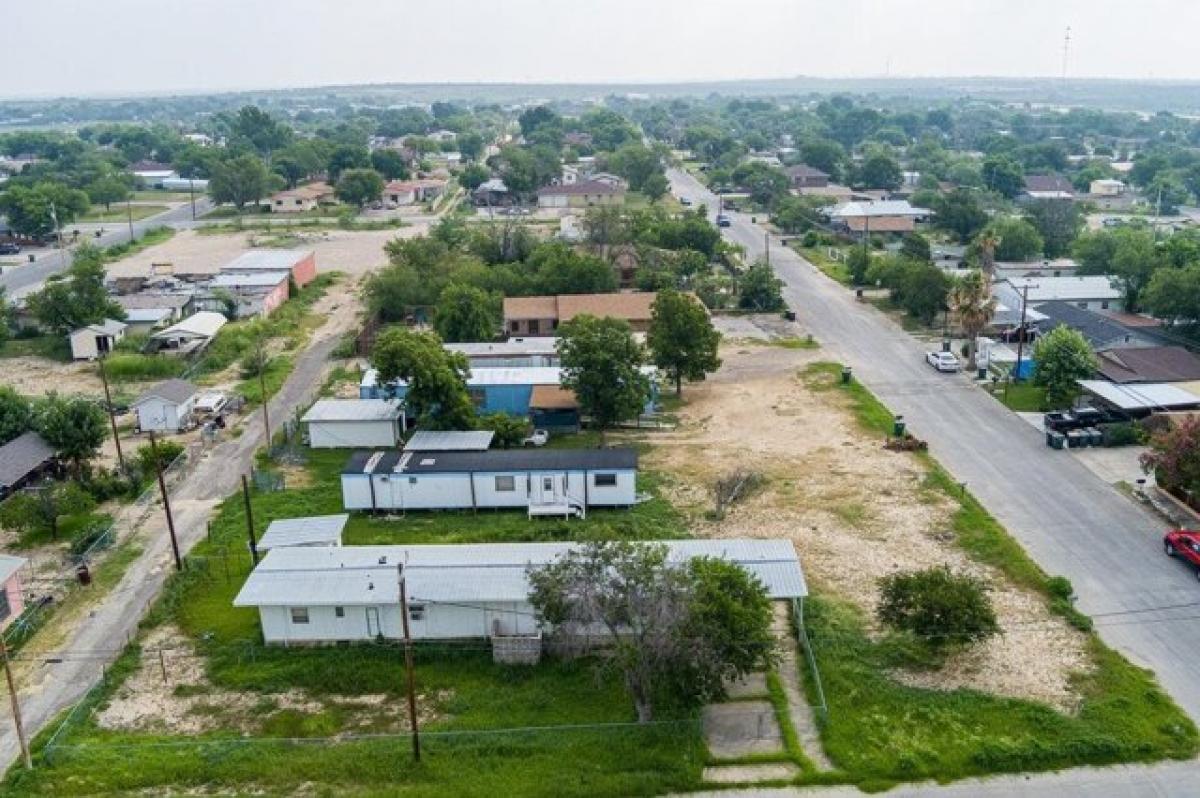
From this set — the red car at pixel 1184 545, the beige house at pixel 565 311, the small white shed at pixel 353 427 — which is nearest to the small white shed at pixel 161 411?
the small white shed at pixel 353 427

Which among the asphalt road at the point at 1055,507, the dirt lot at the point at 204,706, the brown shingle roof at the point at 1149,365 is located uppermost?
the brown shingle roof at the point at 1149,365

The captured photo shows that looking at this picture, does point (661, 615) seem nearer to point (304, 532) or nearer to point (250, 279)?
point (304, 532)

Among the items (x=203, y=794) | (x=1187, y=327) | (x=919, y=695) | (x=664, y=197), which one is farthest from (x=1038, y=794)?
(x=664, y=197)

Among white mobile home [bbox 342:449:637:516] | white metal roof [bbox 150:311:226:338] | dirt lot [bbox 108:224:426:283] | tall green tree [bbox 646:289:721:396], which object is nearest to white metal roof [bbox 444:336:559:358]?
tall green tree [bbox 646:289:721:396]

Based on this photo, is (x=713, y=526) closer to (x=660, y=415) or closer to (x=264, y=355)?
(x=660, y=415)

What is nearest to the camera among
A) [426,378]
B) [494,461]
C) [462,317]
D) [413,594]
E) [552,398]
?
[413,594]

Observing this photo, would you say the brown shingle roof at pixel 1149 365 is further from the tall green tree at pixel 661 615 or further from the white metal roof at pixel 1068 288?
the tall green tree at pixel 661 615

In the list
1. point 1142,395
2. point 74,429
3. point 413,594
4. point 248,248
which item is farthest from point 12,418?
point 248,248
